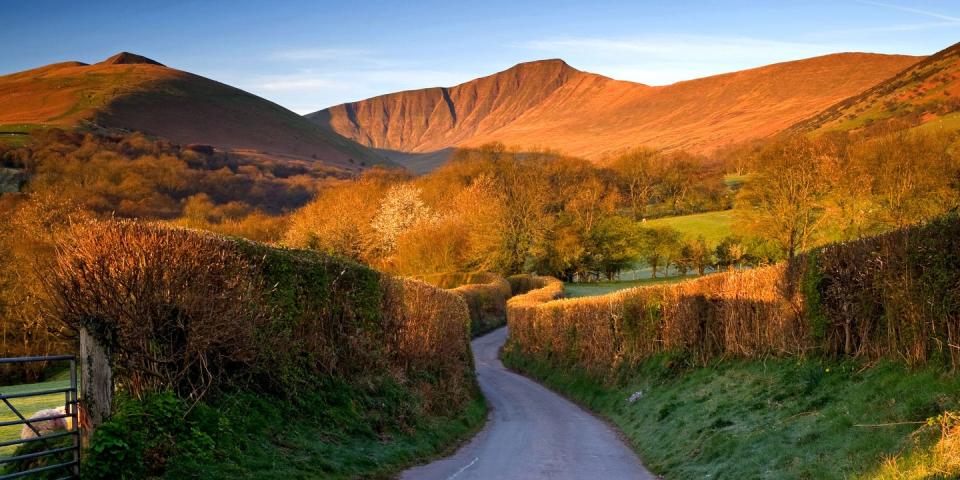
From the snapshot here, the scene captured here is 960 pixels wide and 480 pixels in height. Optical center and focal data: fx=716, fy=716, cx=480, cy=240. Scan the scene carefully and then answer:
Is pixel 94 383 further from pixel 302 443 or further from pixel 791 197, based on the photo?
pixel 791 197

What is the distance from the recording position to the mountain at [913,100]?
124 metres

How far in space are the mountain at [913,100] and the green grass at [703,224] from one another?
44325 mm

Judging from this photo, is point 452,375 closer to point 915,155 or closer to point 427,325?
point 427,325

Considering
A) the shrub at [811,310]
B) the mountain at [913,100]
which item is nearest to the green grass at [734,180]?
the mountain at [913,100]

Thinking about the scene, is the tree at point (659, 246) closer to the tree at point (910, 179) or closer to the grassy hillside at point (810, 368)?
the tree at point (910, 179)

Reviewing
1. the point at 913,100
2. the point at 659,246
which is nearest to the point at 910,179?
the point at 659,246

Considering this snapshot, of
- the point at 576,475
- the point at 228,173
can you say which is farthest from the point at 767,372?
the point at 228,173

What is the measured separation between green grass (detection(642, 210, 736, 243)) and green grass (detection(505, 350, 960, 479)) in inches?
2507

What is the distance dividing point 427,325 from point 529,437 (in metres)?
5.25

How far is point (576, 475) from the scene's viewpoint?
1488 cm

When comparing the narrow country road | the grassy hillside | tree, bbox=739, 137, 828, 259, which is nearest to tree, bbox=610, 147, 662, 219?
tree, bbox=739, 137, 828, 259

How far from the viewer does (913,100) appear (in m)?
143

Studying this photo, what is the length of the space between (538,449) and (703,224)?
75.2 m

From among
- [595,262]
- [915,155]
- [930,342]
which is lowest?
[595,262]
